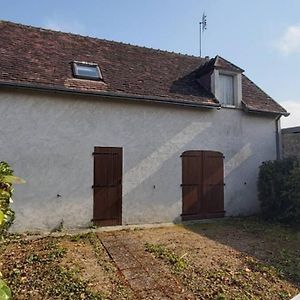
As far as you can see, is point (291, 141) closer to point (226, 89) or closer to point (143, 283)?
point (226, 89)

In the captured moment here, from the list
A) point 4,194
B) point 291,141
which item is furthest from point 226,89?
point 4,194

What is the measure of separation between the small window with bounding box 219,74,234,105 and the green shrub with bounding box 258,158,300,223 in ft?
8.88

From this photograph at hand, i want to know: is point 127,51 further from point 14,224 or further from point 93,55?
point 14,224

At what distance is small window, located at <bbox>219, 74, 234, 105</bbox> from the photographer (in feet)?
39.0

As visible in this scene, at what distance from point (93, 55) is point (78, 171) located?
4.55 metres

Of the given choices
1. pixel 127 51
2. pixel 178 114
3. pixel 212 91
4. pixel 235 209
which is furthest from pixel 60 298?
pixel 127 51

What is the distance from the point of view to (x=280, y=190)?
10.9 metres

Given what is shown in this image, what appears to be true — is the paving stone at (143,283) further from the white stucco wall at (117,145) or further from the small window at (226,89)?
the small window at (226,89)

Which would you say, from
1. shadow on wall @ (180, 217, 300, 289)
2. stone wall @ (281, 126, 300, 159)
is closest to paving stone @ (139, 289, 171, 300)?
shadow on wall @ (180, 217, 300, 289)

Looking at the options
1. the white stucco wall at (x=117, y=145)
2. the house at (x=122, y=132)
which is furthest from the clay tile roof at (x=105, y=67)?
the white stucco wall at (x=117, y=145)

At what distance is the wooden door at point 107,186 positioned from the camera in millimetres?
9453

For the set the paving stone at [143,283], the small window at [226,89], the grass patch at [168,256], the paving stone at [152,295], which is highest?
the small window at [226,89]

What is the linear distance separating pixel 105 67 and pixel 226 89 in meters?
4.58

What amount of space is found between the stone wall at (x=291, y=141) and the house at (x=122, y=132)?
1.07 feet
